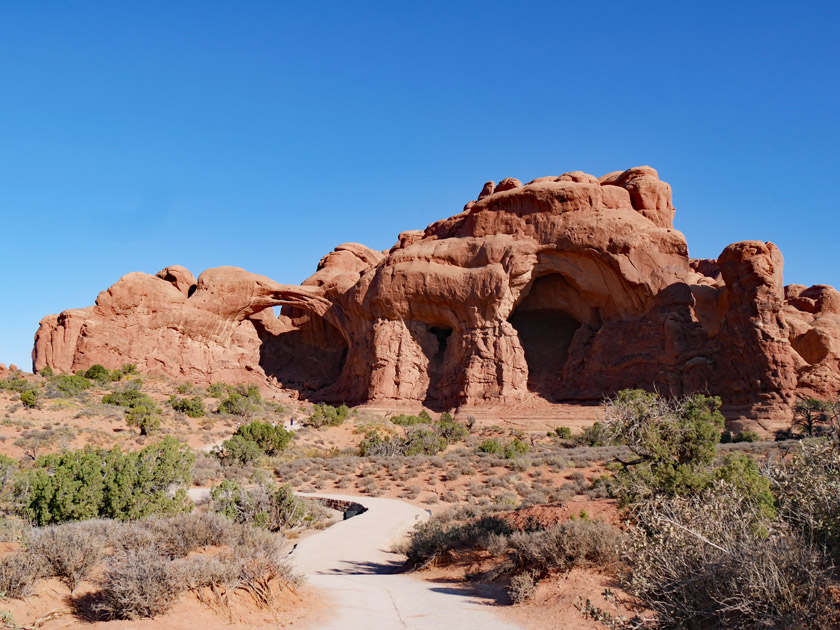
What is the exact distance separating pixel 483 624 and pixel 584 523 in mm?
2483

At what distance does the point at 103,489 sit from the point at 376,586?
5.90 metres

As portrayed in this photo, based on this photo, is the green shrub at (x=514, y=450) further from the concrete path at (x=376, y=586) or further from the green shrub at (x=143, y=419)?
the green shrub at (x=143, y=419)

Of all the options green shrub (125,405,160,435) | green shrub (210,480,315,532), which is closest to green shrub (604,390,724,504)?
green shrub (210,480,315,532)

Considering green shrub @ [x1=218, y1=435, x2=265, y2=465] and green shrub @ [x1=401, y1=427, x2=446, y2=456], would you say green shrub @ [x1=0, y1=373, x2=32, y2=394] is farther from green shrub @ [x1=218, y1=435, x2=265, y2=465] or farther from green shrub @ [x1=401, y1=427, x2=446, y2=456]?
green shrub @ [x1=401, y1=427, x2=446, y2=456]

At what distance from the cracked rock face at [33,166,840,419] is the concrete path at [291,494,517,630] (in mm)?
23623

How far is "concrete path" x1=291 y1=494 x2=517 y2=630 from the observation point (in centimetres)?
625

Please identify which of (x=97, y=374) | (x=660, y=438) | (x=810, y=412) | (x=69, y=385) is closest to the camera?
(x=660, y=438)

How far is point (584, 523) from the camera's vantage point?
812cm

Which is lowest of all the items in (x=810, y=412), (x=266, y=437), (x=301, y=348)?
(x=266, y=437)

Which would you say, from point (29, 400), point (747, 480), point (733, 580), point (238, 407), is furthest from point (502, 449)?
point (733, 580)

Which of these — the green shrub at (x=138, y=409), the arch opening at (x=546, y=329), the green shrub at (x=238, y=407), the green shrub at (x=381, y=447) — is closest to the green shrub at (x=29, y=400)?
the green shrub at (x=138, y=409)

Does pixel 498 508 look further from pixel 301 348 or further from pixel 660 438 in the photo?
pixel 301 348

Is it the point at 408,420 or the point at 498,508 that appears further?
the point at 408,420

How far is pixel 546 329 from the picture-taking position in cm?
4250
